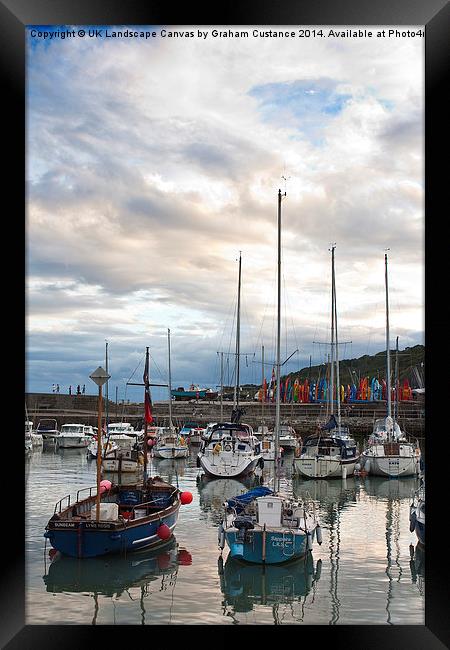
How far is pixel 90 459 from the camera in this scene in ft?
92.7

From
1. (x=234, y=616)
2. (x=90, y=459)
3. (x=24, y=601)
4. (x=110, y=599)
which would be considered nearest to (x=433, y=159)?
(x=24, y=601)

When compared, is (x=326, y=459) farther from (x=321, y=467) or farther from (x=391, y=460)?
(x=391, y=460)

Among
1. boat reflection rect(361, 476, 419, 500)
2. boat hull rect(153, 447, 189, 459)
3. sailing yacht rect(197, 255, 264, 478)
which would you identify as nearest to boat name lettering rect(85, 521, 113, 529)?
boat reflection rect(361, 476, 419, 500)

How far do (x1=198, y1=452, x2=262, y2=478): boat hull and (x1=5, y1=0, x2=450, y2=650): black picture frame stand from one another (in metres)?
17.5

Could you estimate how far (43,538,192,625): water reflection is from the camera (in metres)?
9.15

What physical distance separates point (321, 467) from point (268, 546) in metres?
12.0

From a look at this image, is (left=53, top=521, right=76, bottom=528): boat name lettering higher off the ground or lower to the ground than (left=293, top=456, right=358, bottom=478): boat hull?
higher

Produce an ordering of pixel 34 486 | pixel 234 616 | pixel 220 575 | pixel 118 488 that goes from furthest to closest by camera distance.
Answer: pixel 34 486, pixel 118 488, pixel 220 575, pixel 234 616

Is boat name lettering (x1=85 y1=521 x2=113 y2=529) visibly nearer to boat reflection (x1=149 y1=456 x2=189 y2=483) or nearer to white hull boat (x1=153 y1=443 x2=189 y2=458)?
boat reflection (x1=149 y1=456 x2=189 y2=483)

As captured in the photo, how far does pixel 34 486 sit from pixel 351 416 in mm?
30883

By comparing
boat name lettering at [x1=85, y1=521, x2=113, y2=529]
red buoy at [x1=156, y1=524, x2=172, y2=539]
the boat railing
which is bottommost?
red buoy at [x1=156, y1=524, x2=172, y2=539]

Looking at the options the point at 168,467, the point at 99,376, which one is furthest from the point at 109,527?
the point at 168,467

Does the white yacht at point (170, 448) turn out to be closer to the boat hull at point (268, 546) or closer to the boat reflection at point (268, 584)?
the boat reflection at point (268, 584)
